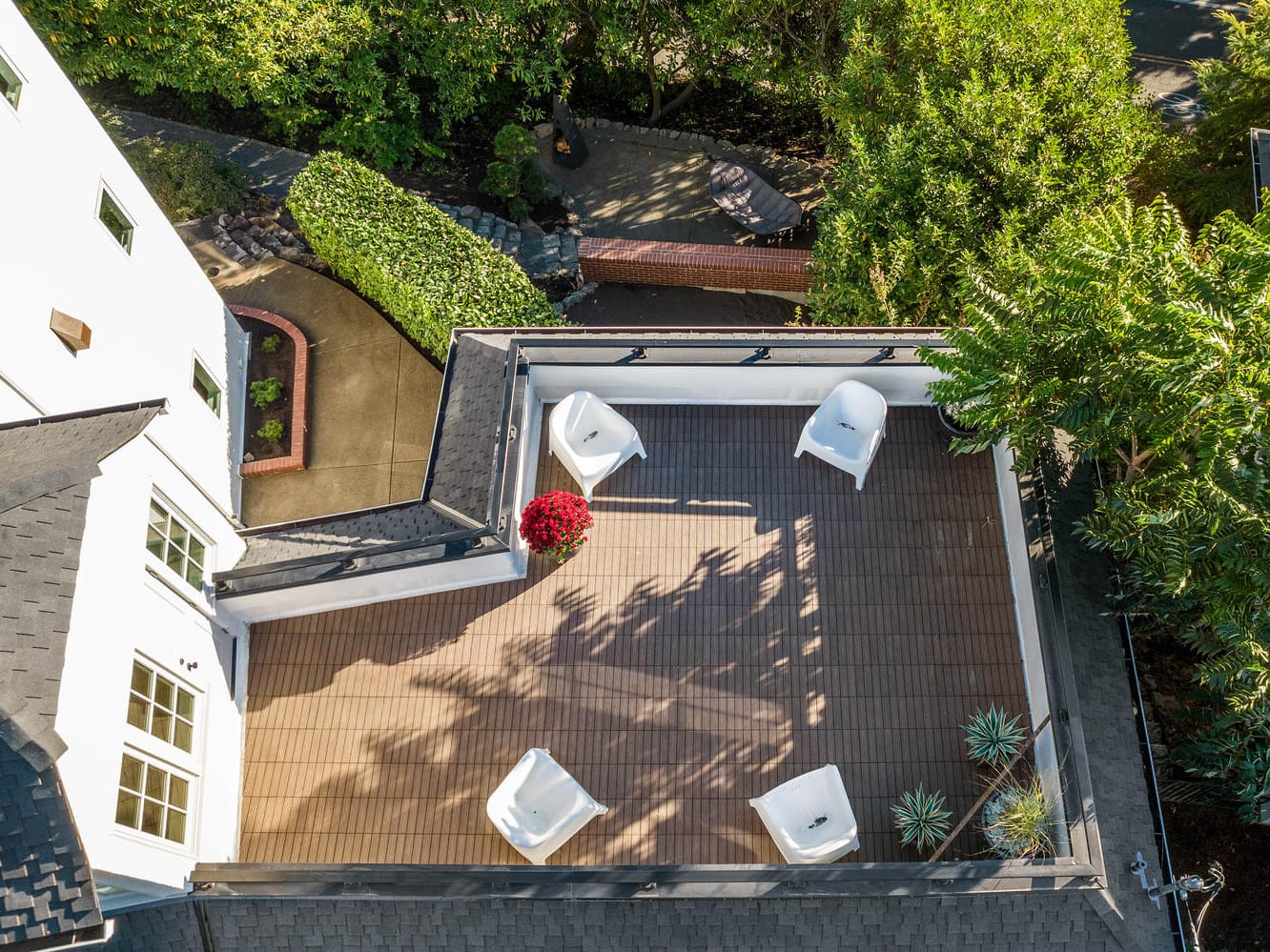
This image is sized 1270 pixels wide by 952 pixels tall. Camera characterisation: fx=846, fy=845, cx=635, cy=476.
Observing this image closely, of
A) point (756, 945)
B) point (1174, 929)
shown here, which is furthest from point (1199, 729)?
point (756, 945)

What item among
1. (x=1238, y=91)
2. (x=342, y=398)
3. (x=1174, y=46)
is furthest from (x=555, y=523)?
(x=1174, y=46)

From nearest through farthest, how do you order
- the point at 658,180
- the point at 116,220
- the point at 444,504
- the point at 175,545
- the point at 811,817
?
1. the point at 811,817
2. the point at 175,545
3. the point at 444,504
4. the point at 116,220
5. the point at 658,180

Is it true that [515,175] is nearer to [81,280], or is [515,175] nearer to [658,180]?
[658,180]

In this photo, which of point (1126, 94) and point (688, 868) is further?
point (1126, 94)

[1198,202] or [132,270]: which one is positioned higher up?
[1198,202]

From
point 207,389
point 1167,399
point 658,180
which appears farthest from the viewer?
point 658,180

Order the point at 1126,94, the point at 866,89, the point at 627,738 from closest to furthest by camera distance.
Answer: the point at 627,738 < the point at 1126,94 < the point at 866,89

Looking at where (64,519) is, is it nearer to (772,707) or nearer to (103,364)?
(103,364)
